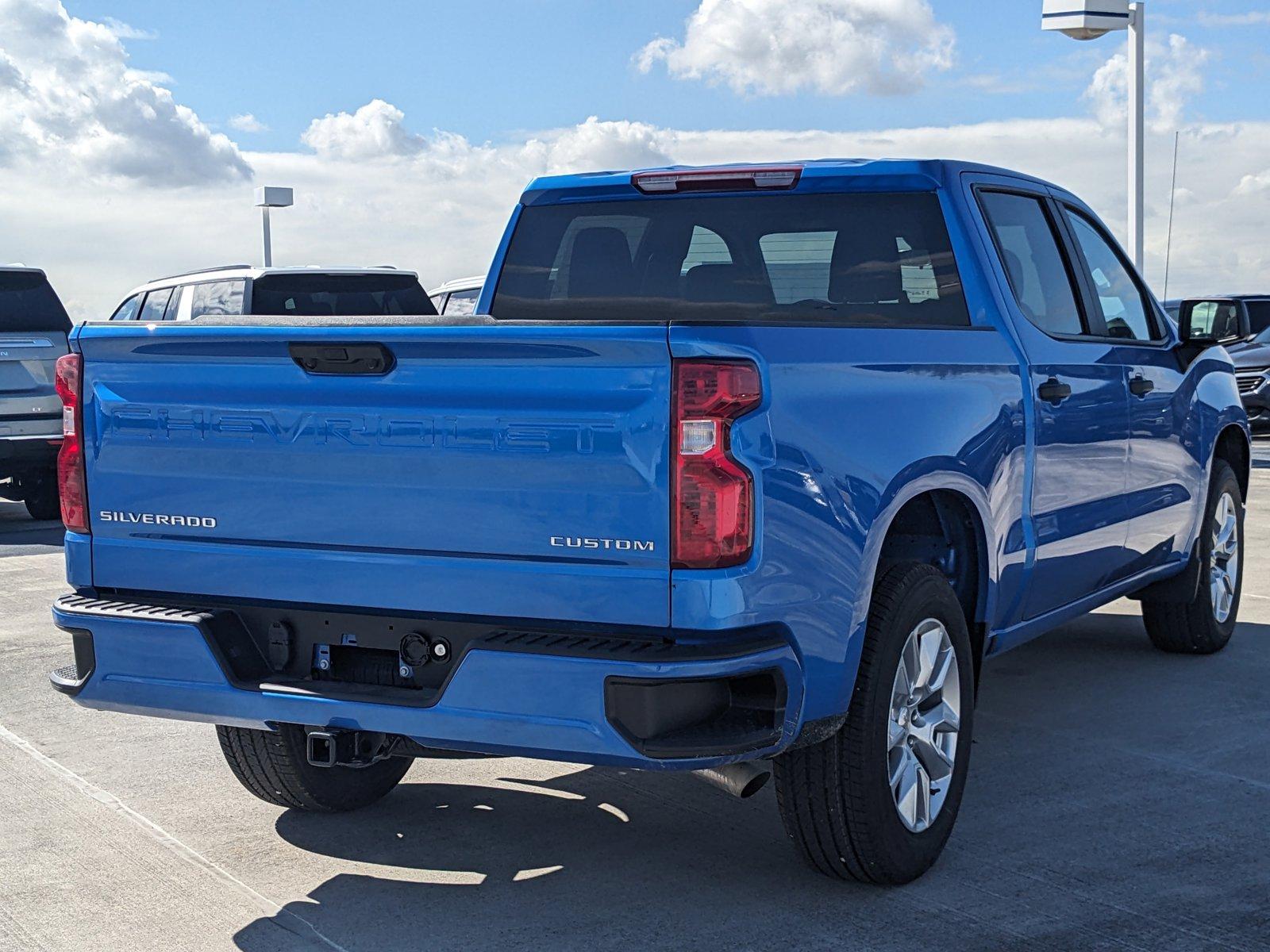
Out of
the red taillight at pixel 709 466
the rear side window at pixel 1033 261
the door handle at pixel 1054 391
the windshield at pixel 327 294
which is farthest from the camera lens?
the windshield at pixel 327 294

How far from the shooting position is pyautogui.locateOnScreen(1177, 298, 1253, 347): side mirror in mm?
6879

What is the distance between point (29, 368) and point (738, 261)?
9579 millimetres

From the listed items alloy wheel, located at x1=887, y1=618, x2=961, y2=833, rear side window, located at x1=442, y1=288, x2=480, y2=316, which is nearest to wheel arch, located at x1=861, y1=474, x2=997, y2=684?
alloy wheel, located at x1=887, y1=618, x2=961, y2=833

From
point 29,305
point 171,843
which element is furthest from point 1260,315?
point 171,843

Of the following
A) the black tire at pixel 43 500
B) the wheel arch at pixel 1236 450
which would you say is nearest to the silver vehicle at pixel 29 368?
the black tire at pixel 43 500

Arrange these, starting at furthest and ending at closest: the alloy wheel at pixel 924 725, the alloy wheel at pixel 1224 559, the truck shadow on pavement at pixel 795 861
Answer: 1. the alloy wheel at pixel 1224 559
2. the alloy wheel at pixel 924 725
3. the truck shadow on pavement at pixel 795 861

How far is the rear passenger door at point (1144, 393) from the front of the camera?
612 cm

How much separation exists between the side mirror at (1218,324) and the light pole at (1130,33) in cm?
1252

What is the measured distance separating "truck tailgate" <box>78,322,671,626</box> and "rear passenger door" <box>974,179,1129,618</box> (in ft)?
6.40

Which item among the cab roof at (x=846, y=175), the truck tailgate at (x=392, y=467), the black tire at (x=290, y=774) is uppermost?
the cab roof at (x=846, y=175)

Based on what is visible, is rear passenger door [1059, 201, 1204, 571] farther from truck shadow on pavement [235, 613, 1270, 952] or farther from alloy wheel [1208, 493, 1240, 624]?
truck shadow on pavement [235, 613, 1270, 952]

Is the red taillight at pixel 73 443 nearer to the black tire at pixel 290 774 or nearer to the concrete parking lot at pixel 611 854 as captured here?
the black tire at pixel 290 774

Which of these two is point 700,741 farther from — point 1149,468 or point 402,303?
point 402,303

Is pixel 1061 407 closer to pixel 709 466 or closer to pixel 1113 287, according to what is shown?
pixel 1113 287
